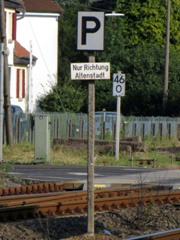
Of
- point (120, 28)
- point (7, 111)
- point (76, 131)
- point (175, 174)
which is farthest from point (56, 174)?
point (120, 28)

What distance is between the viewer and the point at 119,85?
2669 centimetres

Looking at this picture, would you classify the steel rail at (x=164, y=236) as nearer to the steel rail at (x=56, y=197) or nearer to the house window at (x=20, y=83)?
the steel rail at (x=56, y=197)

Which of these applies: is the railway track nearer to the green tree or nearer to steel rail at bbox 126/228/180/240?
steel rail at bbox 126/228/180/240

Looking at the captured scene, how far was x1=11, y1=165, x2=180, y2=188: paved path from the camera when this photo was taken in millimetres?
19141

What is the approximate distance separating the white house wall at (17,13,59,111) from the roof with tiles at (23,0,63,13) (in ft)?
1.09

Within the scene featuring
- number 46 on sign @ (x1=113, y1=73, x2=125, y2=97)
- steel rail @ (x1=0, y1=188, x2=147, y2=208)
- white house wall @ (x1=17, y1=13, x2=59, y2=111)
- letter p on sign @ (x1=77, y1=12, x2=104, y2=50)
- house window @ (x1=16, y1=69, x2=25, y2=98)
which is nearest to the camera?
letter p on sign @ (x1=77, y1=12, x2=104, y2=50)

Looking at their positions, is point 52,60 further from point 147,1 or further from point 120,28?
point 147,1

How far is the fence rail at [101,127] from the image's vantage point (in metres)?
37.0

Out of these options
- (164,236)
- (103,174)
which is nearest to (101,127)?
(103,174)

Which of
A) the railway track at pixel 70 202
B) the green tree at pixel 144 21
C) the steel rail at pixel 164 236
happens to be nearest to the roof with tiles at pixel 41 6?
the green tree at pixel 144 21

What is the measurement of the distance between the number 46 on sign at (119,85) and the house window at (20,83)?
2228 cm

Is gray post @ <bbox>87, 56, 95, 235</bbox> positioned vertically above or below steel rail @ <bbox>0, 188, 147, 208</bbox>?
above

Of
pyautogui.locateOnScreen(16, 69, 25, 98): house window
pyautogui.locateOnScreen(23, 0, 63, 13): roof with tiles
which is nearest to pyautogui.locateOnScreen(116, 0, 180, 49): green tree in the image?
pyautogui.locateOnScreen(23, 0, 63, 13): roof with tiles

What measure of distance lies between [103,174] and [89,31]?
1094 cm
